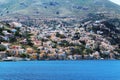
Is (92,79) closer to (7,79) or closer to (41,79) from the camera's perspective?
(41,79)

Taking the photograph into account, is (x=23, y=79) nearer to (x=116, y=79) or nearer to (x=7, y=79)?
(x=7, y=79)

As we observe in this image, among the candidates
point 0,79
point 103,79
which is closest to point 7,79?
point 0,79

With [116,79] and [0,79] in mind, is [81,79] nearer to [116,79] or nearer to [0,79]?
[116,79]

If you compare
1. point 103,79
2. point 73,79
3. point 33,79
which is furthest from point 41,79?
point 103,79

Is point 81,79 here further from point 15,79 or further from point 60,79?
point 15,79

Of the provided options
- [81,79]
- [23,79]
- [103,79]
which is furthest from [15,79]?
[103,79]

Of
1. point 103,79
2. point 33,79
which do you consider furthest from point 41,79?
point 103,79
